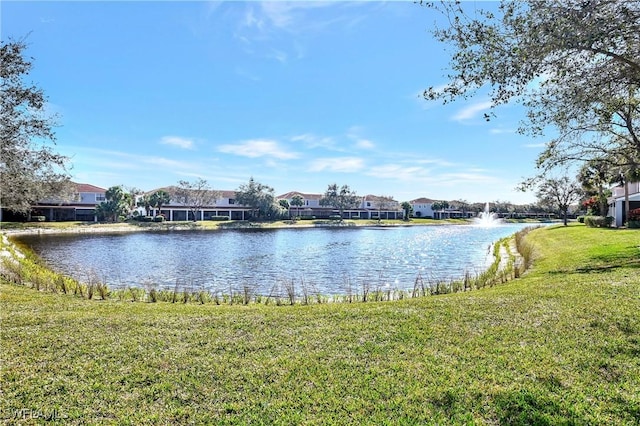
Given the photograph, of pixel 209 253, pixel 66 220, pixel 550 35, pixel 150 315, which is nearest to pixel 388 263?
pixel 209 253

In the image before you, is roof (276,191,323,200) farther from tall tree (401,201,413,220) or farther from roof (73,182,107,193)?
roof (73,182,107,193)

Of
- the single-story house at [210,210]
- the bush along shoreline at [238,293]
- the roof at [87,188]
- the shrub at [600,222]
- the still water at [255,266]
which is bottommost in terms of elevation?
the still water at [255,266]

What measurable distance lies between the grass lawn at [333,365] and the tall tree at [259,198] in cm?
7039

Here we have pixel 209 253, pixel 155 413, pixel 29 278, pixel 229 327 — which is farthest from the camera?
pixel 209 253

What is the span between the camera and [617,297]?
8.33m

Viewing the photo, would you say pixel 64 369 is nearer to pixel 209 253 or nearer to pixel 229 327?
pixel 229 327

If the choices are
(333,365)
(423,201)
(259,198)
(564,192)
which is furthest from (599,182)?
(423,201)

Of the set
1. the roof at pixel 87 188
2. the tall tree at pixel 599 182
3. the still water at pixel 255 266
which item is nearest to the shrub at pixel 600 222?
the tall tree at pixel 599 182

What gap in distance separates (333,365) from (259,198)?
74147 mm

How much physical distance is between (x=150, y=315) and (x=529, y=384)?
7.03m

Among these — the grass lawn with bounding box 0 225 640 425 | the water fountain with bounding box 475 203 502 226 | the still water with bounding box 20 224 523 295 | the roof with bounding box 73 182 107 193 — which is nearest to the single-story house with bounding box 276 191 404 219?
the water fountain with bounding box 475 203 502 226

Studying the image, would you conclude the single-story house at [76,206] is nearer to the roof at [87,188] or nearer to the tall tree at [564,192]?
the roof at [87,188]

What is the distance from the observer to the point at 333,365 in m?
5.29

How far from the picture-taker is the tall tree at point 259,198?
7847 cm
